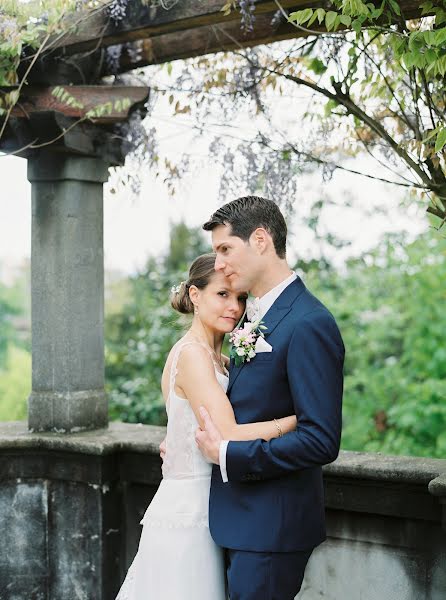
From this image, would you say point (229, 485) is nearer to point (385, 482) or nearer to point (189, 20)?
point (385, 482)

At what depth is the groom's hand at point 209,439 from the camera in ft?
7.82

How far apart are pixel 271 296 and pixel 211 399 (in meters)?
0.38

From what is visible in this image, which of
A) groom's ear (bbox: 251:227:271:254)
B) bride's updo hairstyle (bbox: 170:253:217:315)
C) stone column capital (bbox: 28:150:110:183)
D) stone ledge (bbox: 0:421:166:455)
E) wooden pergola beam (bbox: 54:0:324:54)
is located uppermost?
wooden pergola beam (bbox: 54:0:324:54)

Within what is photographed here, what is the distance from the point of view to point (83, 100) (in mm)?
3949

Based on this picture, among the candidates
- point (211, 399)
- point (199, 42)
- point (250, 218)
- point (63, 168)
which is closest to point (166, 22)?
point (199, 42)

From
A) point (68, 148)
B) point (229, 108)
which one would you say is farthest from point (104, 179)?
point (229, 108)

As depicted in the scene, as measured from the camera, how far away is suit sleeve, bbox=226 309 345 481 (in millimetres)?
2262

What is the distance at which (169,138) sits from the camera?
4262mm

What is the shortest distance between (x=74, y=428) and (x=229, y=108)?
189 centimetres

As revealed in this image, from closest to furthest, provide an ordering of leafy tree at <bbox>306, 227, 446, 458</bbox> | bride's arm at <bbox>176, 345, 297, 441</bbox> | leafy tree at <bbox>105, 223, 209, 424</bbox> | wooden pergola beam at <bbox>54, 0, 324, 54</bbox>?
bride's arm at <bbox>176, 345, 297, 441</bbox>, wooden pergola beam at <bbox>54, 0, 324, 54</bbox>, leafy tree at <bbox>306, 227, 446, 458</bbox>, leafy tree at <bbox>105, 223, 209, 424</bbox>

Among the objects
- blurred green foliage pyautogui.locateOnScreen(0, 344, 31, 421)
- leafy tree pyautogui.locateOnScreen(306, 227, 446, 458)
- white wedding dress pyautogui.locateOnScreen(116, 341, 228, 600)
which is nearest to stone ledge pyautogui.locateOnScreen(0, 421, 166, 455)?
white wedding dress pyautogui.locateOnScreen(116, 341, 228, 600)

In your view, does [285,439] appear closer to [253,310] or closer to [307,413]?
[307,413]

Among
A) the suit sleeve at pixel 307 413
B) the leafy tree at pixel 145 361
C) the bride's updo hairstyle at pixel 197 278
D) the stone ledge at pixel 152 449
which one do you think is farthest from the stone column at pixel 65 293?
the leafy tree at pixel 145 361

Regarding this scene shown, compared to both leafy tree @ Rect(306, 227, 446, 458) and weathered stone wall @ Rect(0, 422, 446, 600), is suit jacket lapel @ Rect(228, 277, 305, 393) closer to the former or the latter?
weathered stone wall @ Rect(0, 422, 446, 600)
